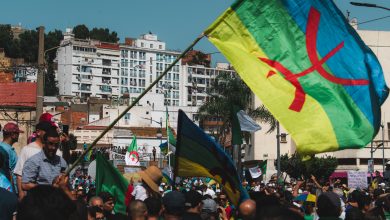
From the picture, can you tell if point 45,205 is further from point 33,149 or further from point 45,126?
point 33,149

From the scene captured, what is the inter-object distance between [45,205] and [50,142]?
3.75 m

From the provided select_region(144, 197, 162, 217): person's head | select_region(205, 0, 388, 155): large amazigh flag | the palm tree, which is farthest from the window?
select_region(144, 197, 162, 217): person's head

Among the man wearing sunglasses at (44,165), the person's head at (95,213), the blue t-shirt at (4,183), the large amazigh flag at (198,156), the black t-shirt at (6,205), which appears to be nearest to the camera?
the black t-shirt at (6,205)

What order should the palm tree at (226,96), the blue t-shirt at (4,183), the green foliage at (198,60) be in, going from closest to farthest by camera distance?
1. the blue t-shirt at (4,183)
2. the palm tree at (226,96)
3. the green foliage at (198,60)

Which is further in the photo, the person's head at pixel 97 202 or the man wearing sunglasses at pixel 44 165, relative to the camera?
the person's head at pixel 97 202

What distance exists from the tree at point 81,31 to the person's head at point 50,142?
17321 cm

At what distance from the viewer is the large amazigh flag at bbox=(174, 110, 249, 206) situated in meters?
9.20

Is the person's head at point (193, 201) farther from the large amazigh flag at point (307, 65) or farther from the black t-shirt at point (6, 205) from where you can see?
the black t-shirt at point (6, 205)

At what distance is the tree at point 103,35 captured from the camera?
597 feet

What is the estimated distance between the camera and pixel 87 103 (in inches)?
5098

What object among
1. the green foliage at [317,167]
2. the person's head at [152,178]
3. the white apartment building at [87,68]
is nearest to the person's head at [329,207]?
the person's head at [152,178]

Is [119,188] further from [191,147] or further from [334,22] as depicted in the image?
[334,22]

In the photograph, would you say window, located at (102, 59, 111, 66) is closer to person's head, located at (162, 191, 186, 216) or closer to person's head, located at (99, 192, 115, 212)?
person's head, located at (99, 192, 115, 212)

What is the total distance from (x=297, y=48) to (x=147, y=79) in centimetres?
17288
